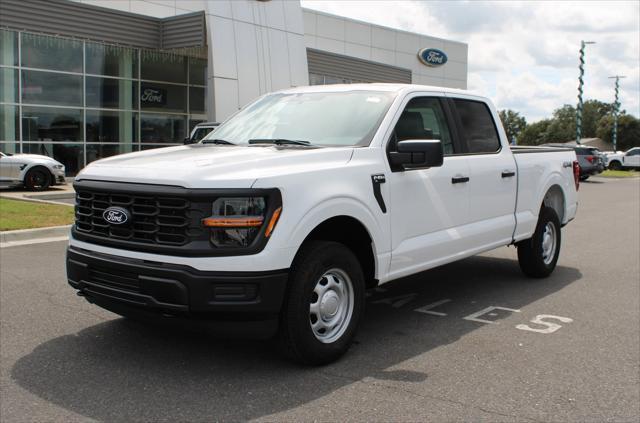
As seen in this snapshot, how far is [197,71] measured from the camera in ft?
89.4

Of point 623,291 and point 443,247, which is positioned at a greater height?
point 443,247

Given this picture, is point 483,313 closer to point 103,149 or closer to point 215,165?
point 215,165

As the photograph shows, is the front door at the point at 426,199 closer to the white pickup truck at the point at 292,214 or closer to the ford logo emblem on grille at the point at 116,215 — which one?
the white pickup truck at the point at 292,214

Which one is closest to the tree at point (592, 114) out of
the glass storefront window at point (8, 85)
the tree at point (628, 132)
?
the tree at point (628, 132)

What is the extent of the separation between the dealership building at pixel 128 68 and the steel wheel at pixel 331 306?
19567 millimetres

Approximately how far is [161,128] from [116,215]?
22840mm

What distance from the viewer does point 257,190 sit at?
4102 mm

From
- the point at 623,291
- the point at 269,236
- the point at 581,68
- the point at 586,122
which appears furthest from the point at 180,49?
the point at 586,122

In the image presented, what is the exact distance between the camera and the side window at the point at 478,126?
6395 millimetres

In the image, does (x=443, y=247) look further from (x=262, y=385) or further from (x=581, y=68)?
(x=581, y=68)

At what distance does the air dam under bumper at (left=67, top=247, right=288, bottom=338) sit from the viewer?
13.3ft

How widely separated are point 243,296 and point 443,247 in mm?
2245

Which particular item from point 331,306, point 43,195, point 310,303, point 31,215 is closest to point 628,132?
point 43,195

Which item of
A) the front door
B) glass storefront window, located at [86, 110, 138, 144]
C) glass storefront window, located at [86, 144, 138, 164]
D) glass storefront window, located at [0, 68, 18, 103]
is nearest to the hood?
the front door
